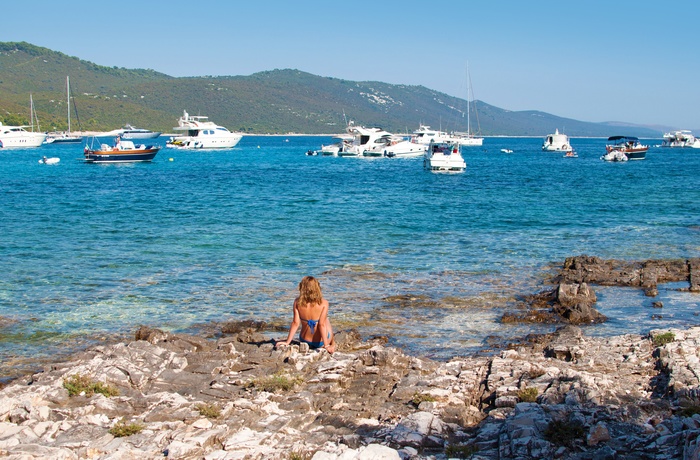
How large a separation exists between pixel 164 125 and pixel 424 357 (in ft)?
639

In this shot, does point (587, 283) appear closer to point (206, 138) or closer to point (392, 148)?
point (392, 148)

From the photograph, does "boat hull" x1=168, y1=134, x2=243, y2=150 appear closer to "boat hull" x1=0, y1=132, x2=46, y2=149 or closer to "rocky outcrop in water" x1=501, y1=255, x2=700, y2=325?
"boat hull" x1=0, y1=132, x2=46, y2=149

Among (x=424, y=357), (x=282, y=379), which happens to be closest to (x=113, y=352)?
(x=282, y=379)

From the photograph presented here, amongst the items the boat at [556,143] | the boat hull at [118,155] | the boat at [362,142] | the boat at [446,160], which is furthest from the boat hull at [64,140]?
the boat at [446,160]

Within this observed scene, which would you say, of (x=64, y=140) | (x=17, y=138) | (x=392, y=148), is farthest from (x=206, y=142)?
(x=64, y=140)

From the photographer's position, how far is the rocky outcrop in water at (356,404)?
7.11 m

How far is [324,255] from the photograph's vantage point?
2150 centimetres

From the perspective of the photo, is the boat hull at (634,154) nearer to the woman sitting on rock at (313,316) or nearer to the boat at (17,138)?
the woman sitting on rock at (313,316)

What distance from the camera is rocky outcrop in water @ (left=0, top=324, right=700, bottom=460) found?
7.11 meters

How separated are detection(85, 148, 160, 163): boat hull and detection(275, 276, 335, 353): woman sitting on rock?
211 ft

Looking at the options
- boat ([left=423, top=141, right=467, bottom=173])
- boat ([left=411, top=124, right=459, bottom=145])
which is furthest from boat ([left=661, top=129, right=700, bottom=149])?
boat ([left=423, top=141, right=467, bottom=173])

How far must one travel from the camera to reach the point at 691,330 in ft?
38.8

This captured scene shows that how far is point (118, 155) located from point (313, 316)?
6525 cm

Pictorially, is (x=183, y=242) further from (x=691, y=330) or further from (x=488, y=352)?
(x=691, y=330)
